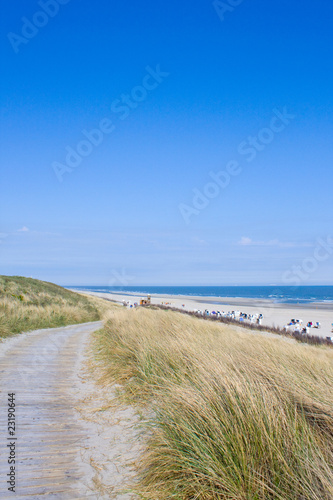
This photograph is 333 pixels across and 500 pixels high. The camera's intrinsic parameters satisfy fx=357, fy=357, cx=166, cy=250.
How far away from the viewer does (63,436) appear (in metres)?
4.26

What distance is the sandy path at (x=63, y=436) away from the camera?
326 cm

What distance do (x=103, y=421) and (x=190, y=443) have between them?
1953mm

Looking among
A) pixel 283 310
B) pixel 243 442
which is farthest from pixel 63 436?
pixel 283 310

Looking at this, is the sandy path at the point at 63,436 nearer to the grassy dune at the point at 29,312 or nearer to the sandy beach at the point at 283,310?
the grassy dune at the point at 29,312

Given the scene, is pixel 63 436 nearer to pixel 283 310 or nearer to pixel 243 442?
pixel 243 442

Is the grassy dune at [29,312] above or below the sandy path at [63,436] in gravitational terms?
above

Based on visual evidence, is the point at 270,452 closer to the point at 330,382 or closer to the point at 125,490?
the point at 125,490

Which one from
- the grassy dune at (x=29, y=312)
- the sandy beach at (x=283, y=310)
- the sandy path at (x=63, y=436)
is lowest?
the sandy beach at (x=283, y=310)

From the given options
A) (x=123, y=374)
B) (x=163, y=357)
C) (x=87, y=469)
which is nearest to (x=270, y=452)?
(x=87, y=469)

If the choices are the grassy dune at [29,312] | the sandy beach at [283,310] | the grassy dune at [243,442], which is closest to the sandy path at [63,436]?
the grassy dune at [243,442]

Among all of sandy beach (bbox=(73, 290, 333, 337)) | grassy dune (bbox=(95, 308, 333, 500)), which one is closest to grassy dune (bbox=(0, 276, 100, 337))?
grassy dune (bbox=(95, 308, 333, 500))

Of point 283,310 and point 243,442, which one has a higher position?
point 243,442

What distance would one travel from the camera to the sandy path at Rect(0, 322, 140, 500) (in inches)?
128

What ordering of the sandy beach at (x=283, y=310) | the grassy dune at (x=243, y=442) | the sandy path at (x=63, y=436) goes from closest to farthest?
the grassy dune at (x=243, y=442), the sandy path at (x=63, y=436), the sandy beach at (x=283, y=310)
